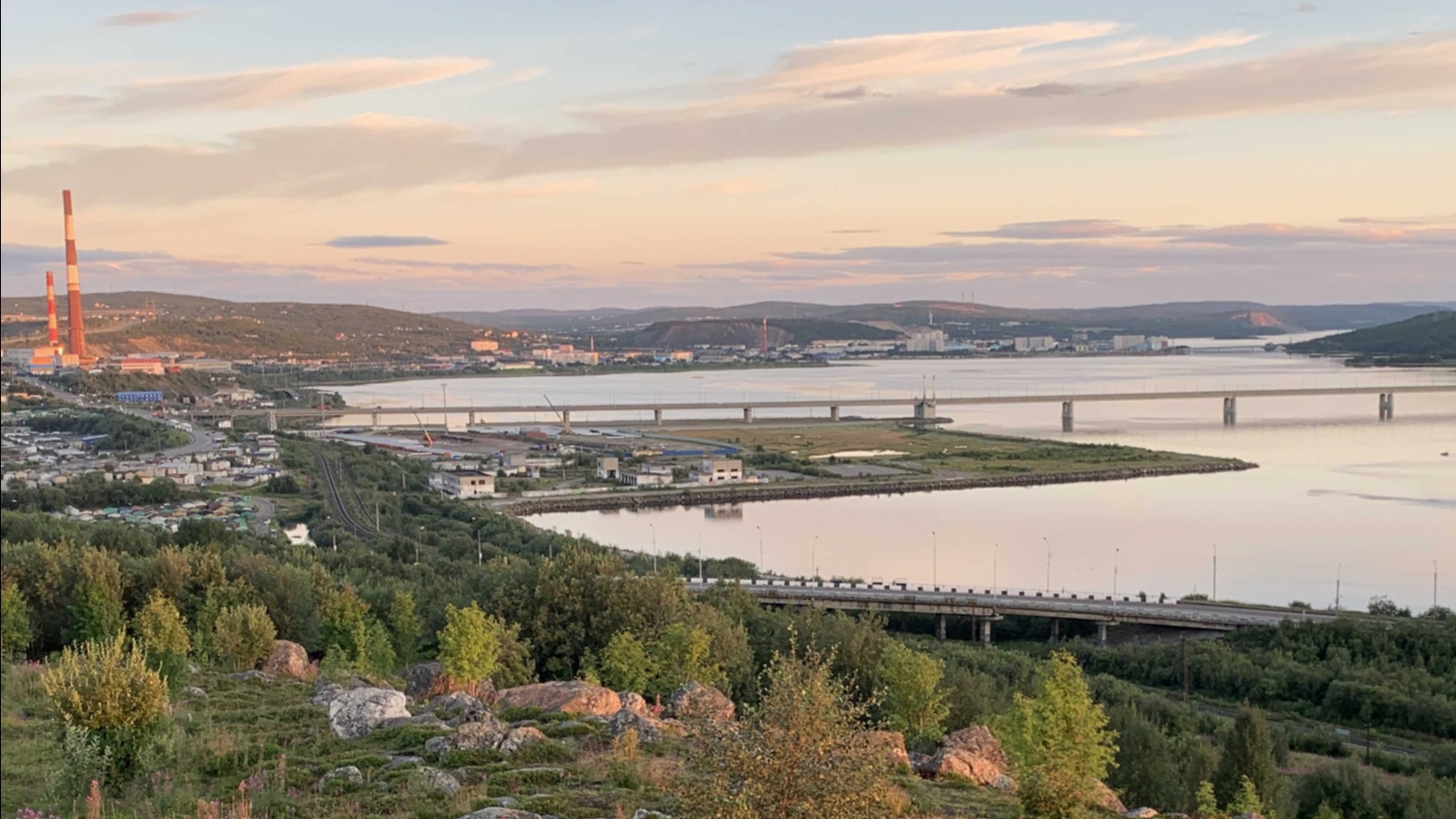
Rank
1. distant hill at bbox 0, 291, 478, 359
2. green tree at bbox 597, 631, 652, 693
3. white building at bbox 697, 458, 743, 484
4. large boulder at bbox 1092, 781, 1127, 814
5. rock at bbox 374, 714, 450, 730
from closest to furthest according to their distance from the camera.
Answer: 1. rock at bbox 374, 714, 450, 730
2. large boulder at bbox 1092, 781, 1127, 814
3. green tree at bbox 597, 631, 652, 693
4. white building at bbox 697, 458, 743, 484
5. distant hill at bbox 0, 291, 478, 359

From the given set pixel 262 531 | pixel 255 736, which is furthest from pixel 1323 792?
pixel 262 531

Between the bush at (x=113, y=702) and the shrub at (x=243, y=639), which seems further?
the shrub at (x=243, y=639)

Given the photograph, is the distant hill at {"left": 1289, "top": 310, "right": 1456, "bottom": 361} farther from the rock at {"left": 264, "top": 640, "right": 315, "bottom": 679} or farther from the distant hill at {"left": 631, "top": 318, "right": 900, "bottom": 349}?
the rock at {"left": 264, "top": 640, "right": 315, "bottom": 679}

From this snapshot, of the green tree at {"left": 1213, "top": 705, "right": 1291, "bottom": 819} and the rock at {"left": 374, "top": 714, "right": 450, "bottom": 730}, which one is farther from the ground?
the rock at {"left": 374, "top": 714, "right": 450, "bottom": 730}

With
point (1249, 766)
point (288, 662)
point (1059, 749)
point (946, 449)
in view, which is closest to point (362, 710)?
point (288, 662)

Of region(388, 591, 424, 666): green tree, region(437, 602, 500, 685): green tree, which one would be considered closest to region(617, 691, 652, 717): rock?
region(437, 602, 500, 685): green tree

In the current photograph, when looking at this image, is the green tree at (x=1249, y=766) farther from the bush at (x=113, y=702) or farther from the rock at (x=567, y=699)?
the bush at (x=113, y=702)

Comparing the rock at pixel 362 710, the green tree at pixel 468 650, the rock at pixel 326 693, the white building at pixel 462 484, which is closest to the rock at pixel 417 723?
the rock at pixel 362 710
